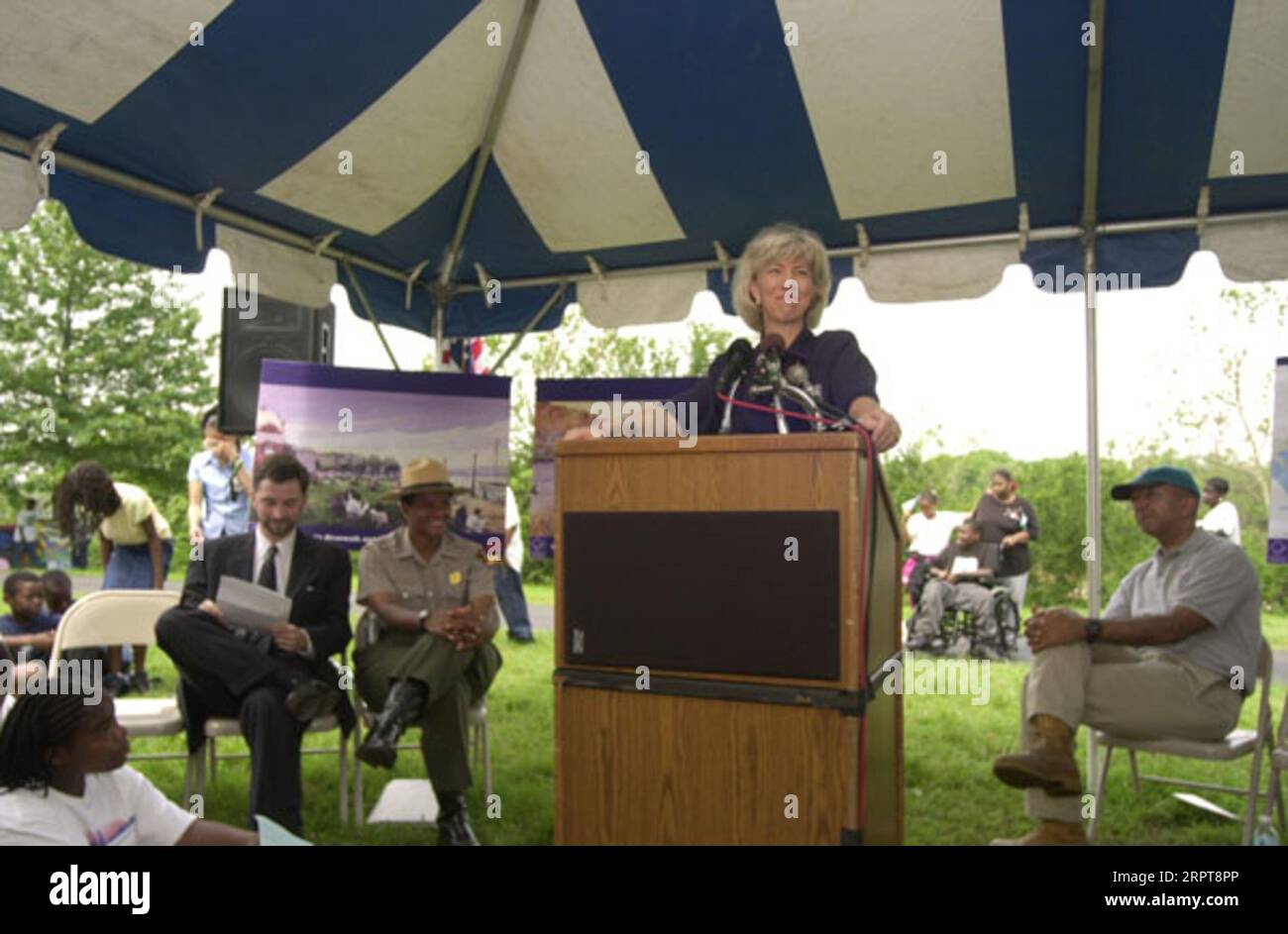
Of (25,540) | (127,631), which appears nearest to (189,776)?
(127,631)

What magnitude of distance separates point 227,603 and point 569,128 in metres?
2.54

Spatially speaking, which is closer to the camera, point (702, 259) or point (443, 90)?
point (443, 90)

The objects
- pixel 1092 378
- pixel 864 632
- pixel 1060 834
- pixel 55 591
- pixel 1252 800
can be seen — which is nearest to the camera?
pixel 864 632

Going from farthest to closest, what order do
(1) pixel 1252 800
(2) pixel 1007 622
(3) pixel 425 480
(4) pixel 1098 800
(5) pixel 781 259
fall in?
(2) pixel 1007 622
(3) pixel 425 480
(4) pixel 1098 800
(1) pixel 1252 800
(5) pixel 781 259

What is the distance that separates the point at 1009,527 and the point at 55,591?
791cm

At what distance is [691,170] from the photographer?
14.5ft

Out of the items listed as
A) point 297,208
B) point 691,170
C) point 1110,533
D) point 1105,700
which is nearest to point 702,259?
point 691,170

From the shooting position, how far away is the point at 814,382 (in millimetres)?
2320

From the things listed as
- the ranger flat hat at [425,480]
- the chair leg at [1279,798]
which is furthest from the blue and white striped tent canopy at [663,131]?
the chair leg at [1279,798]

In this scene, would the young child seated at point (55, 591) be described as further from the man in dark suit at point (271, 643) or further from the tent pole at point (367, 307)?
the tent pole at point (367, 307)

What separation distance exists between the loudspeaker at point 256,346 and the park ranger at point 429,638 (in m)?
1.72

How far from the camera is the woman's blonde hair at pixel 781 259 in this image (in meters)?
2.44

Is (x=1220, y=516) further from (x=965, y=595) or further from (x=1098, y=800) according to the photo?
(x=1098, y=800)
